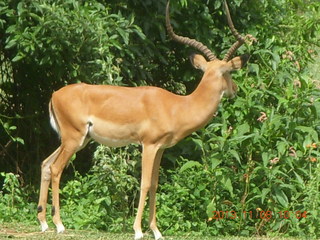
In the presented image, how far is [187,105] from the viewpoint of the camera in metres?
8.02

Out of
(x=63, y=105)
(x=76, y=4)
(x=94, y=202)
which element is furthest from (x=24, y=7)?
(x=94, y=202)

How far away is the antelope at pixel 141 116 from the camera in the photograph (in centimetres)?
791

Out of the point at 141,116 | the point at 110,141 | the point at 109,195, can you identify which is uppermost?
the point at 141,116

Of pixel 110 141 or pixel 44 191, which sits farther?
pixel 44 191

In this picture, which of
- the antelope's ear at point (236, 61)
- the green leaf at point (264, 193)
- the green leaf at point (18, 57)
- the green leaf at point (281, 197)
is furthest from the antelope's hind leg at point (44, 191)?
the green leaf at point (281, 197)

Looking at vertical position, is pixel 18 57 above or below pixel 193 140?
above

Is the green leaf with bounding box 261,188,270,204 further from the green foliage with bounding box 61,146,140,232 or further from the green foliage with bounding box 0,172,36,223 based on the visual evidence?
the green foliage with bounding box 0,172,36,223

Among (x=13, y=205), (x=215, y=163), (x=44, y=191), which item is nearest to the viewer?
(x=44, y=191)

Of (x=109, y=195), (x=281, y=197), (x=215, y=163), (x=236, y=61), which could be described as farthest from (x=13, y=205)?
(x=236, y=61)

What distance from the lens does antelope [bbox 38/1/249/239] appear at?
7.91 m

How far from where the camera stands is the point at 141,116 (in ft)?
26.2

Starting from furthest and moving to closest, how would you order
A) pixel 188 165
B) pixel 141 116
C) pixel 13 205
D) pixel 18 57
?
1. pixel 13 205
2. pixel 18 57
3. pixel 188 165
4. pixel 141 116

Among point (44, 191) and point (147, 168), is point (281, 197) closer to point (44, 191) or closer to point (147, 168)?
point (147, 168)

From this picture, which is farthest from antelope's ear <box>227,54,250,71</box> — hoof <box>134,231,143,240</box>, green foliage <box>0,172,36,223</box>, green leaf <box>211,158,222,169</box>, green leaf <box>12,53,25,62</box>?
green foliage <box>0,172,36,223</box>
